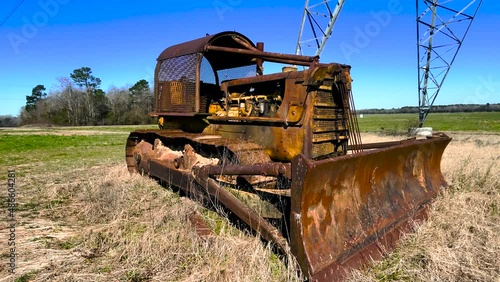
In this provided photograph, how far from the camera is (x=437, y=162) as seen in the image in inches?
227

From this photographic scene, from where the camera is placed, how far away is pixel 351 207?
3.73 m

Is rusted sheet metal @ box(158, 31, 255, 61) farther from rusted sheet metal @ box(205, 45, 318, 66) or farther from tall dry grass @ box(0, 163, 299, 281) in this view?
tall dry grass @ box(0, 163, 299, 281)

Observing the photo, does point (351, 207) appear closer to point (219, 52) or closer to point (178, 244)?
point (178, 244)

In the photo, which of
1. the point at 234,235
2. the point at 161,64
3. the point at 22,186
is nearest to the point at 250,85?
the point at 161,64

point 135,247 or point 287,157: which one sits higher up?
point 287,157

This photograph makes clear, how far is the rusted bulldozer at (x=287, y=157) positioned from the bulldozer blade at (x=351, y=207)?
1 cm

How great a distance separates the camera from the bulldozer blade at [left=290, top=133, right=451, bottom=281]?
304 cm

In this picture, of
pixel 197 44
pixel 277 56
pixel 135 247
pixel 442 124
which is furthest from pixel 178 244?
pixel 442 124

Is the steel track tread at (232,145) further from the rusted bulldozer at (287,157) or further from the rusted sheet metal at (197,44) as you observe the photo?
the rusted sheet metal at (197,44)

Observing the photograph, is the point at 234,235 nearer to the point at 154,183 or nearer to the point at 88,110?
the point at 154,183

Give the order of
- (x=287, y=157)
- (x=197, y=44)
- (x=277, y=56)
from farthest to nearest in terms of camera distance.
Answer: (x=197, y=44), (x=277, y=56), (x=287, y=157)

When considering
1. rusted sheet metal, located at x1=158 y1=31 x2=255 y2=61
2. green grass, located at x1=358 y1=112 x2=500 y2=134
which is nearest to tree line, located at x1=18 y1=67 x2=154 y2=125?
green grass, located at x1=358 y1=112 x2=500 y2=134

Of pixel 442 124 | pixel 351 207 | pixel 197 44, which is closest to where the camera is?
pixel 351 207

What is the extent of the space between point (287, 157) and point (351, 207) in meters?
1.52
